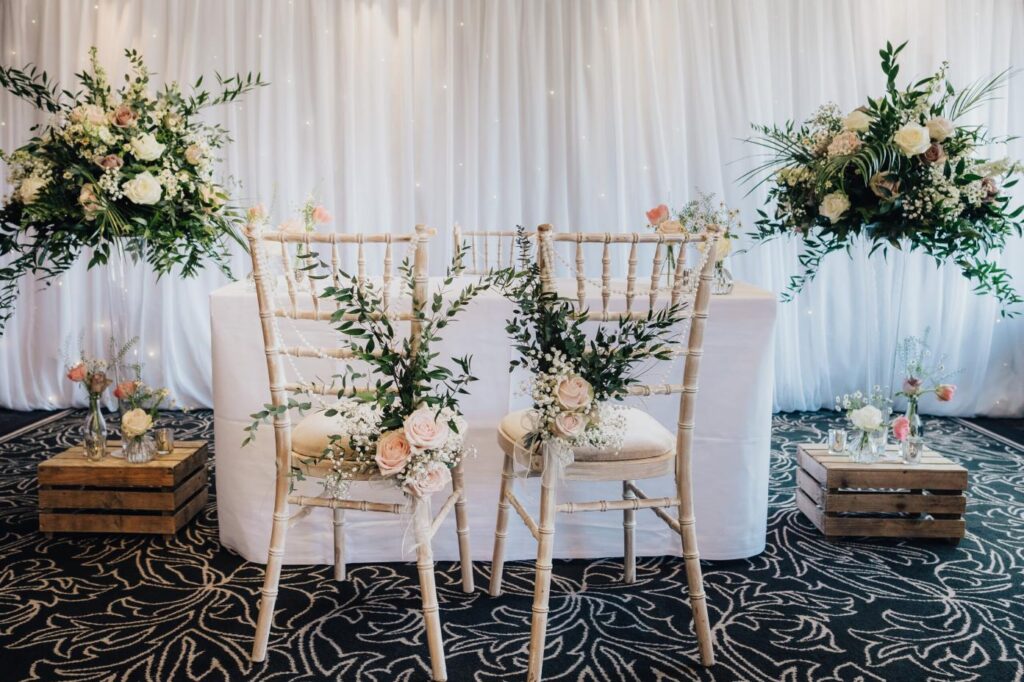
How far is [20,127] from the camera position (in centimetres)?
515

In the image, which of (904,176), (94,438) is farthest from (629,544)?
(94,438)

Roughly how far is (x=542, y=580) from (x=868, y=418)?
1.61m

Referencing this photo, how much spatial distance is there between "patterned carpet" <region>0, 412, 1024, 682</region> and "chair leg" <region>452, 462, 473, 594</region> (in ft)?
0.17

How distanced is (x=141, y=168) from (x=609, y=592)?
7.03 ft

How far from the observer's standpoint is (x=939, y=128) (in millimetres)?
3047

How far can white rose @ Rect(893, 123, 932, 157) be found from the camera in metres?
2.98

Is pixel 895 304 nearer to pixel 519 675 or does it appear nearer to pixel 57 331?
pixel 519 675

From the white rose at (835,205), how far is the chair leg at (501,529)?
1.44 m

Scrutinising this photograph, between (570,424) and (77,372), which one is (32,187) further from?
(570,424)

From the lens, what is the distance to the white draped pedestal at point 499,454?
293cm

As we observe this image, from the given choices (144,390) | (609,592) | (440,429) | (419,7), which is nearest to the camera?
(440,429)

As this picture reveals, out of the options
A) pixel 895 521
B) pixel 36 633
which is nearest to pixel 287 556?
pixel 36 633

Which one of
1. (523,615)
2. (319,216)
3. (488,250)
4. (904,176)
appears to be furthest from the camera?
(488,250)

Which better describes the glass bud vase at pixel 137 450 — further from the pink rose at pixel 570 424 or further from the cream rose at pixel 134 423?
the pink rose at pixel 570 424
